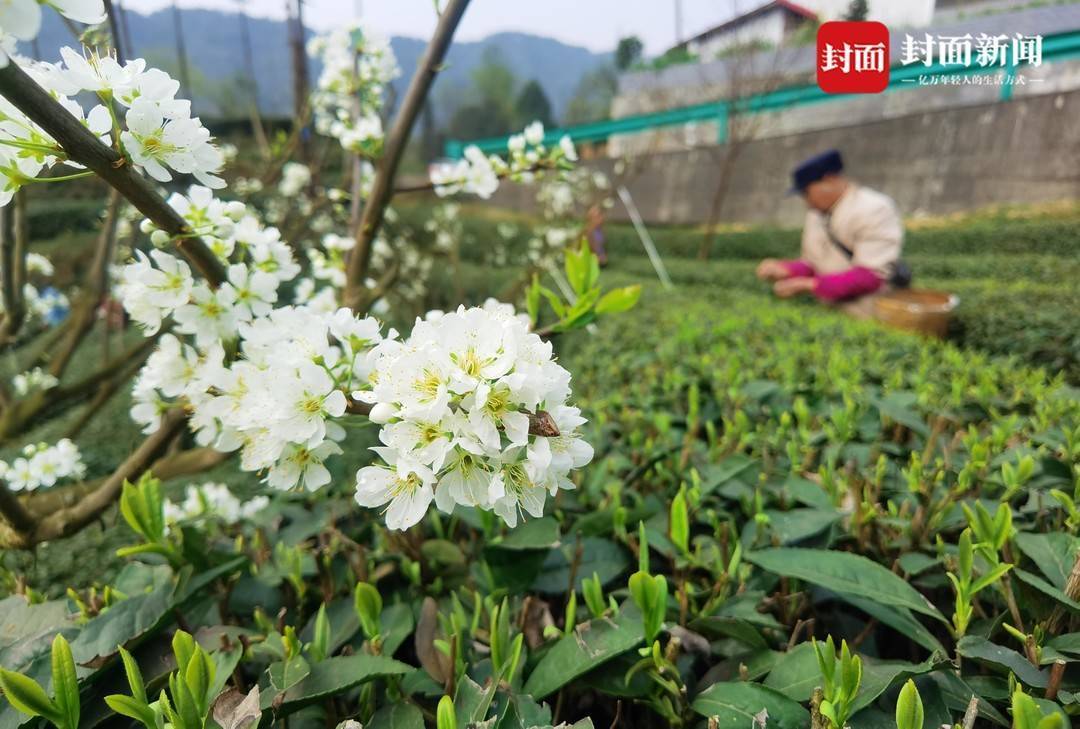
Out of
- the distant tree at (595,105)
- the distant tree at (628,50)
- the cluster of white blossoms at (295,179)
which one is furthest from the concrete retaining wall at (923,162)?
the distant tree at (595,105)

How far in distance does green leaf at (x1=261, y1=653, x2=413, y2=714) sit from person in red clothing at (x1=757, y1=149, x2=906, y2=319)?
458cm

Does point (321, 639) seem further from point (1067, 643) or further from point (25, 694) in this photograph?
point (1067, 643)

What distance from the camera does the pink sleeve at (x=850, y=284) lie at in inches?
176

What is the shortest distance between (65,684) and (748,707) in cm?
74

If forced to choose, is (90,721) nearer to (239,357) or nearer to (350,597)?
(350,597)

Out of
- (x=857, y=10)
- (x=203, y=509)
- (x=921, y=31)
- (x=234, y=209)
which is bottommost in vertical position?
(x=203, y=509)

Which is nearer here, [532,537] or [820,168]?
[532,537]

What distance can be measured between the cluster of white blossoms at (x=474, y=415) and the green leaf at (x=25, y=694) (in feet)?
1.19

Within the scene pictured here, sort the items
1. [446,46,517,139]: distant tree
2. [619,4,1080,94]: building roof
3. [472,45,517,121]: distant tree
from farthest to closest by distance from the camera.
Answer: [472,45,517,121]: distant tree, [446,46,517,139]: distant tree, [619,4,1080,94]: building roof

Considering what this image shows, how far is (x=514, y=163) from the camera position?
1.57 m

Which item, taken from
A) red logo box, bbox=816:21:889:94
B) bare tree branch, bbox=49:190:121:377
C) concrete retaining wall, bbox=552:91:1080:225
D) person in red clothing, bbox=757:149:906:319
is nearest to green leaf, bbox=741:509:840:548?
bare tree branch, bbox=49:190:121:377

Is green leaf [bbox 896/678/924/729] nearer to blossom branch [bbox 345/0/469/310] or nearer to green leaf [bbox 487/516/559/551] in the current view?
green leaf [bbox 487/516/559/551]

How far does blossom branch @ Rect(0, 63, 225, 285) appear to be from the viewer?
56cm

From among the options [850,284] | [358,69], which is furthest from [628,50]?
[358,69]
